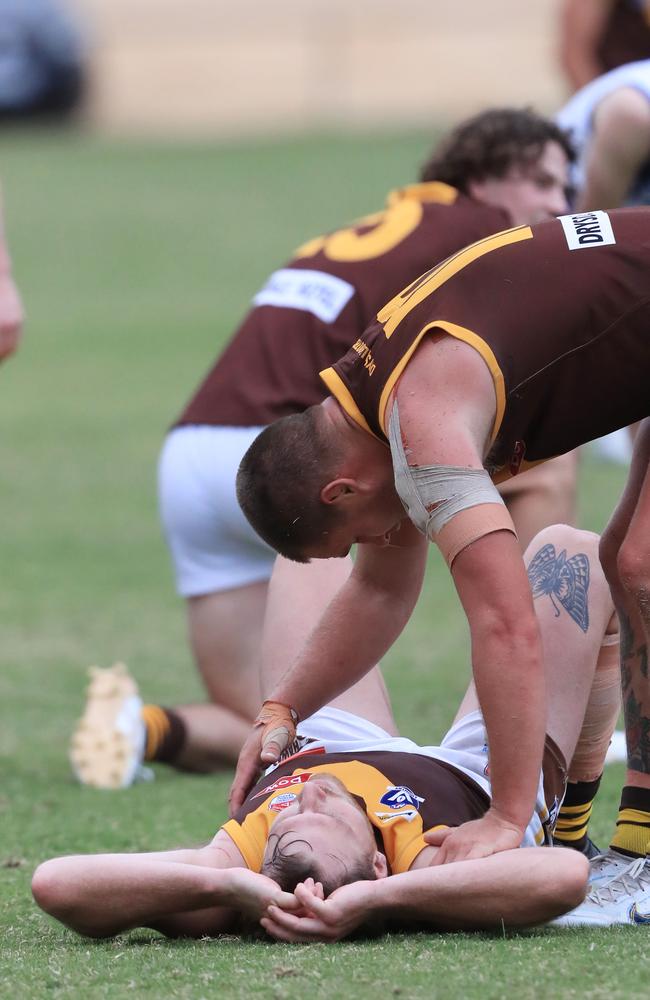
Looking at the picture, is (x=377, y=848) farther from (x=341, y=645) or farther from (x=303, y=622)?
(x=303, y=622)

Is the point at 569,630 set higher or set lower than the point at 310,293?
lower

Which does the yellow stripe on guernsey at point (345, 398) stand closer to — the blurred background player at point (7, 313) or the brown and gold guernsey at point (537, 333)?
the brown and gold guernsey at point (537, 333)

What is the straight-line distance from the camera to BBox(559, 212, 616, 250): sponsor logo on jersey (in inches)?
129

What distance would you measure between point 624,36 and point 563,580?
3888 mm

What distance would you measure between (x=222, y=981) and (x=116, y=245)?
13698mm

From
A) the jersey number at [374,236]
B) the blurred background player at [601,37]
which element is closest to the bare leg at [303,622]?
the jersey number at [374,236]

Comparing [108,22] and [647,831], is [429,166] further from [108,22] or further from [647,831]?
[108,22]

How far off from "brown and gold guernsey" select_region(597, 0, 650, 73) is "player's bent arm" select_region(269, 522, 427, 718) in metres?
3.81

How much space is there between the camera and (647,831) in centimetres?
354

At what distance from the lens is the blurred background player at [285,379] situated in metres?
5.07

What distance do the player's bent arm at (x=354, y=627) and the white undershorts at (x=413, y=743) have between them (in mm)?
79

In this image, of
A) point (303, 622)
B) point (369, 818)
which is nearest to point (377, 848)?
point (369, 818)

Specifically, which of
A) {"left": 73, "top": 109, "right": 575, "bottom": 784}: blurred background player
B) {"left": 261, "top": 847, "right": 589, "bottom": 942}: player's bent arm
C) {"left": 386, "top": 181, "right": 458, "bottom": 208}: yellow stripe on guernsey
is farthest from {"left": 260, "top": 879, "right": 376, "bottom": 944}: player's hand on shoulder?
{"left": 386, "top": 181, "right": 458, "bottom": 208}: yellow stripe on guernsey

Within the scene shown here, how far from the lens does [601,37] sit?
273 inches
